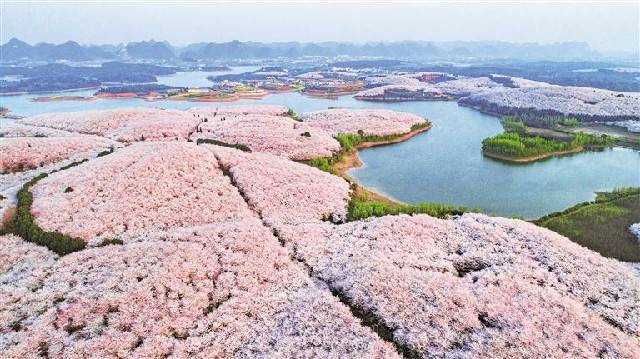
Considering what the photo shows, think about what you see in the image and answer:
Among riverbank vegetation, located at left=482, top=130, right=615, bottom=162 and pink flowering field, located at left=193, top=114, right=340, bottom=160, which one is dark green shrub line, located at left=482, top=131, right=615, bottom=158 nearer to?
riverbank vegetation, located at left=482, top=130, right=615, bottom=162

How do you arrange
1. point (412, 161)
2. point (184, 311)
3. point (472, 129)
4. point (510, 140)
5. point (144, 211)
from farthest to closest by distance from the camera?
1. point (472, 129)
2. point (510, 140)
3. point (412, 161)
4. point (144, 211)
5. point (184, 311)

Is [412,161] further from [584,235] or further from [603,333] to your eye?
[603,333]

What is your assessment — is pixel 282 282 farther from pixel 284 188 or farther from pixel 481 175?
pixel 481 175

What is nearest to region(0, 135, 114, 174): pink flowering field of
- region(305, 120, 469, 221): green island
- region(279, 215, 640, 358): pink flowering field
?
region(305, 120, 469, 221): green island

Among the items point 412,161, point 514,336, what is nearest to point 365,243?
point 514,336

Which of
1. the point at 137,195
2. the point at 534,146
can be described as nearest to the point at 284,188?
the point at 137,195

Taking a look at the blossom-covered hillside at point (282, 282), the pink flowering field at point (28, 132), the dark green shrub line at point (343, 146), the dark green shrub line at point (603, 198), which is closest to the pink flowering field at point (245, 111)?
the dark green shrub line at point (343, 146)
